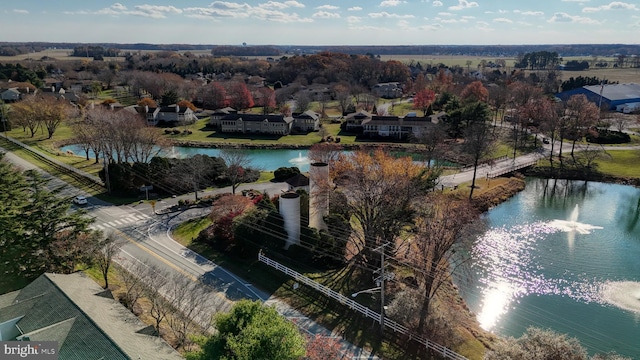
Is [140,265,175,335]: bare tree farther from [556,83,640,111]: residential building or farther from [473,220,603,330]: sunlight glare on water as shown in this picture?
[556,83,640,111]: residential building

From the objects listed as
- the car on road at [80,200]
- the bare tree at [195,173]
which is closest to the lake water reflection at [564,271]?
the bare tree at [195,173]

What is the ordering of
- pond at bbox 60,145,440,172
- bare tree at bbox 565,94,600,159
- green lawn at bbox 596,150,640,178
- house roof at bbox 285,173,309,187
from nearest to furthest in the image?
house roof at bbox 285,173,309,187 < green lawn at bbox 596,150,640,178 < pond at bbox 60,145,440,172 < bare tree at bbox 565,94,600,159

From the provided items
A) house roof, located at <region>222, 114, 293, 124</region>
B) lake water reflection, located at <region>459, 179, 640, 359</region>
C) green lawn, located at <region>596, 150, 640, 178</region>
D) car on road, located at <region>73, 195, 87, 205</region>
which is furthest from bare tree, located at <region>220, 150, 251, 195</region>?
green lawn, located at <region>596, 150, 640, 178</region>

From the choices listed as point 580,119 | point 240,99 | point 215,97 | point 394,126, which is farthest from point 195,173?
point 215,97

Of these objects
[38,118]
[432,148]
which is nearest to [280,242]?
[432,148]

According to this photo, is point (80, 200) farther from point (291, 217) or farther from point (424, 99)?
point (424, 99)
